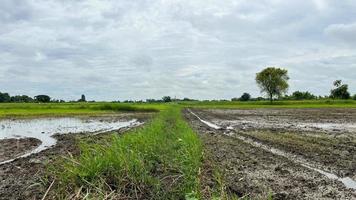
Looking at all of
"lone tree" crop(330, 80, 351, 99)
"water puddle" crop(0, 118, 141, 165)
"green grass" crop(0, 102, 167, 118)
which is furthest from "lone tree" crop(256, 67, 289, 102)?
"water puddle" crop(0, 118, 141, 165)

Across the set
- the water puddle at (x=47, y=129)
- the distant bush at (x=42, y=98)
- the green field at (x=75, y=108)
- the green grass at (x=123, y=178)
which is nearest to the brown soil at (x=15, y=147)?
the water puddle at (x=47, y=129)

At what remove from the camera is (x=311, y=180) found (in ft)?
27.6

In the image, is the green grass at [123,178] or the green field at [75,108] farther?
the green field at [75,108]

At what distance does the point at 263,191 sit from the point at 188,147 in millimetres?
2806

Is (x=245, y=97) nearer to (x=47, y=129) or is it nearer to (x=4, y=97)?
(x=4, y=97)

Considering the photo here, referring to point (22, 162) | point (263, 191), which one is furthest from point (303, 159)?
point (22, 162)

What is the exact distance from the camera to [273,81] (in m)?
105

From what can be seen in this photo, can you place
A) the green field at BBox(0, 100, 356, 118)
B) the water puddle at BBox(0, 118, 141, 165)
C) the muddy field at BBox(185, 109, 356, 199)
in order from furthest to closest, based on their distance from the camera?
1. the green field at BBox(0, 100, 356, 118)
2. the water puddle at BBox(0, 118, 141, 165)
3. the muddy field at BBox(185, 109, 356, 199)

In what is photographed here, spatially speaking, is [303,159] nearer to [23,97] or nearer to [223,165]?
[223,165]

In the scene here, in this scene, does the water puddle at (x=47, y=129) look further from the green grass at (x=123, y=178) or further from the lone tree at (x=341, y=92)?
the lone tree at (x=341, y=92)

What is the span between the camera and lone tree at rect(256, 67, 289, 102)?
344ft

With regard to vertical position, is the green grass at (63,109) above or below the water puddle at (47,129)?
above

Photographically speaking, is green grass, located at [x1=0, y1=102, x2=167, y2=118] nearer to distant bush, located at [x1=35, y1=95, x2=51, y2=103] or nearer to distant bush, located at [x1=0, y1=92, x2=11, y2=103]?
distant bush, located at [x1=35, y1=95, x2=51, y2=103]

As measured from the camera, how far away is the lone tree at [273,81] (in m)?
105
